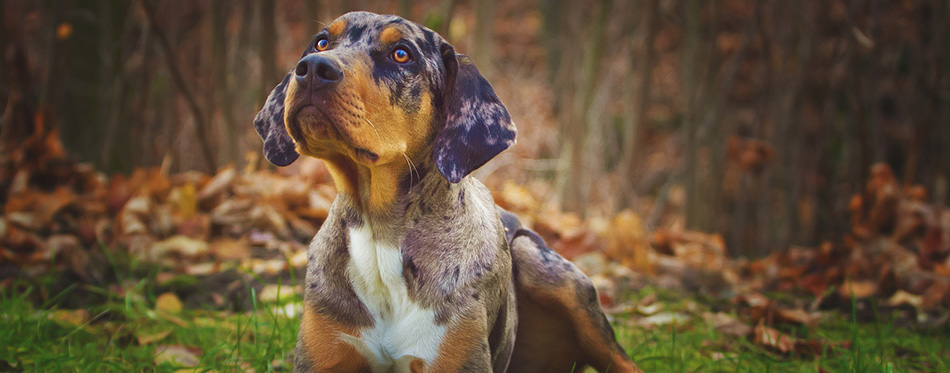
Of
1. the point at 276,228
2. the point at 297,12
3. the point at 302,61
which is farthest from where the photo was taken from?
the point at 297,12

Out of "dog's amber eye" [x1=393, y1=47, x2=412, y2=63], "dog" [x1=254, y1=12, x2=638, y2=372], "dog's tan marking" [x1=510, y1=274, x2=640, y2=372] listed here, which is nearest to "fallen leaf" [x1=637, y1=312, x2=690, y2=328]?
"dog's tan marking" [x1=510, y1=274, x2=640, y2=372]

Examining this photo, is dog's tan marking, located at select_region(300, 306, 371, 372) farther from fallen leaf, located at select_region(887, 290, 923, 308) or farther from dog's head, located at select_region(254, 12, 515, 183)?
fallen leaf, located at select_region(887, 290, 923, 308)

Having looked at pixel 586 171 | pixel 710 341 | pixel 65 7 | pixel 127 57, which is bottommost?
pixel 586 171

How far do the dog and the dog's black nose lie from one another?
35 mm

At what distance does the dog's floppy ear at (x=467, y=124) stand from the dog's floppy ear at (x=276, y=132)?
539 mm

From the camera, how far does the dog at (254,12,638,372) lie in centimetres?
216

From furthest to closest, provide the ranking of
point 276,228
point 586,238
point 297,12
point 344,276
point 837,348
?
point 297,12 → point 586,238 → point 276,228 → point 837,348 → point 344,276

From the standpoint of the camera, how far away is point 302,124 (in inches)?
82.5

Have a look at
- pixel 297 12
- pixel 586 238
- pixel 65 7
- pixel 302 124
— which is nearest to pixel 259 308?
pixel 302 124

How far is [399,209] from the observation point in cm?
232

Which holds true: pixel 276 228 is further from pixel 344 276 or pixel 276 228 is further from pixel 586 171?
pixel 586 171

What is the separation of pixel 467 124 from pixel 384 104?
29 centimetres

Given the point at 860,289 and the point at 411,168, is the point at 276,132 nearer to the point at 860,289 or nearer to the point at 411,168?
the point at 411,168

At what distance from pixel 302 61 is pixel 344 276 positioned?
74 cm
